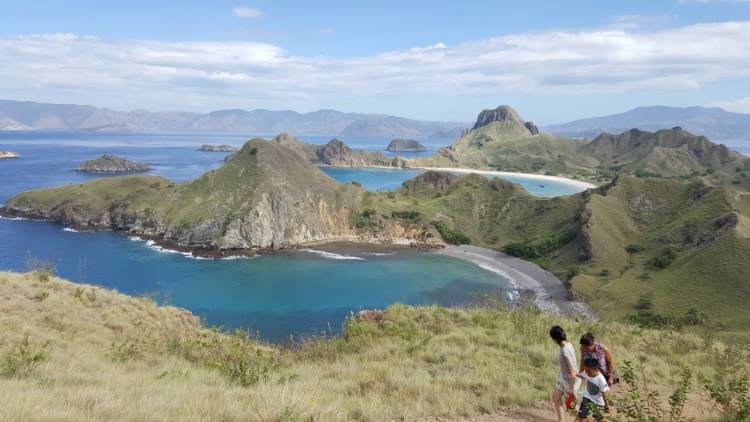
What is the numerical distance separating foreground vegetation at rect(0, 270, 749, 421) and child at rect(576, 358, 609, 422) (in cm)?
38

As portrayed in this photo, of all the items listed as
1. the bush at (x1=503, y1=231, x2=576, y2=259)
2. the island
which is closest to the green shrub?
the island

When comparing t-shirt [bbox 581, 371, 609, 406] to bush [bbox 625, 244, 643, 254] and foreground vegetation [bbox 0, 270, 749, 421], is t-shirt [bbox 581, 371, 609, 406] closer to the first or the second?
foreground vegetation [bbox 0, 270, 749, 421]

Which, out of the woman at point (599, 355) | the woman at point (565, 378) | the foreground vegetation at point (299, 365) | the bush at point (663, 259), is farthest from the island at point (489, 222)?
the woman at point (565, 378)

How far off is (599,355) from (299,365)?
809 cm

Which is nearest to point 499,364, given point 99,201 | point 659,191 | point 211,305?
point 211,305

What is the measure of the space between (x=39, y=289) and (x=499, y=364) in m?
18.4

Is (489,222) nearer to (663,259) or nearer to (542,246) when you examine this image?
(542,246)

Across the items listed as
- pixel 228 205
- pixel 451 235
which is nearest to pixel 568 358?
pixel 451 235

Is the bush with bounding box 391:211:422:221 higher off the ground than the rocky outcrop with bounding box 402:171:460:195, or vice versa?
the rocky outcrop with bounding box 402:171:460:195

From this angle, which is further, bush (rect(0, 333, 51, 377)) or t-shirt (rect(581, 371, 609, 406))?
bush (rect(0, 333, 51, 377))

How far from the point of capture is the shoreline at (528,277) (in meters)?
60.5

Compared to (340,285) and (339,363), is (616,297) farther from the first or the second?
(339,363)

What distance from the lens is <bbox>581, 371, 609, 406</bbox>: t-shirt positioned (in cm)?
938

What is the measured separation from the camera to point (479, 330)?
18.6 m
